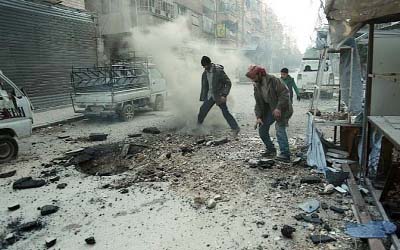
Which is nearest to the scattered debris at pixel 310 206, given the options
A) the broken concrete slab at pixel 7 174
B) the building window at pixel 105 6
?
the broken concrete slab at pixel 7 174

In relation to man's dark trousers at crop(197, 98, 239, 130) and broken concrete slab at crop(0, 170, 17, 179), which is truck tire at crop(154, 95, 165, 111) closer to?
man's dark trousers at crop(197, 98, 239, 130)

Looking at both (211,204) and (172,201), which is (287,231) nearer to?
(211,204)

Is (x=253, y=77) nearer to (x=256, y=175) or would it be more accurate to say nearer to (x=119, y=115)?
(x=256, y=175)

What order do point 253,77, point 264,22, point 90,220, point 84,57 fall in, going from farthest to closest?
point 264,22, point 84,57, point 253,77, point 90,220

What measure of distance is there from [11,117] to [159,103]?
6924 millimetres

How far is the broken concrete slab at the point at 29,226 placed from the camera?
11.8 ft

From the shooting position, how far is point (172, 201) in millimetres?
4184

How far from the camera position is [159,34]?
17.1 metres

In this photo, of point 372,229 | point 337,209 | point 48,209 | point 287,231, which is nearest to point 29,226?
point 48,209

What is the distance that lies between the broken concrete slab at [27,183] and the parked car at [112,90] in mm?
5181

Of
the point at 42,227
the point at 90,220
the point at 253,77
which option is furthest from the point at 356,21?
the point at 42,227

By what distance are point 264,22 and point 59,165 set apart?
76.6 meters

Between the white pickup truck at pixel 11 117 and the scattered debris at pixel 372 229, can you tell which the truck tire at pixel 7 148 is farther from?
the scattered debris at pixel 372 229

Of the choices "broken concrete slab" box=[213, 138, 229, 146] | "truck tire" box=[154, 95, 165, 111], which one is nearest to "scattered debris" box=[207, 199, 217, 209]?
"broken concrete slab" box=[213, 138, 229, 146]
